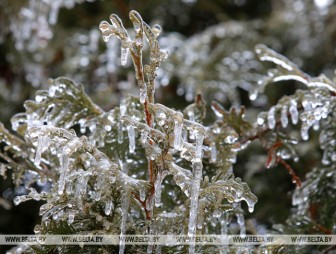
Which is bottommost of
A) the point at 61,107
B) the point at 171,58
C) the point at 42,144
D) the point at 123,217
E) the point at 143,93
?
the point at 123,217

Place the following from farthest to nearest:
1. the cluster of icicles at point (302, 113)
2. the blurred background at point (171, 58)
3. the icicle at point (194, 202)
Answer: the blurred background at point (171, 58), the cluster of icicles at point (302, 113), the icicle at point (194, 202)

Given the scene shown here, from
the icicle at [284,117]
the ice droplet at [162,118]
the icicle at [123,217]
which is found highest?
the icicle at [284,117]

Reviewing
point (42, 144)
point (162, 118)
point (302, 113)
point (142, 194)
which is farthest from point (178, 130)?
point (302, 113)

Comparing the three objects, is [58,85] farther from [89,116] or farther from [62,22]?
[62,22]

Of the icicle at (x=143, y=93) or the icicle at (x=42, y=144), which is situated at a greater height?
the icicle at (x=143, y=93)

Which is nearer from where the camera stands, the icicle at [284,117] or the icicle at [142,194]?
the icicle at [142,194]

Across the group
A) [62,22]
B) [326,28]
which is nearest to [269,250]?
[326,28]

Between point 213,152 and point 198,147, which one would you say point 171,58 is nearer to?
point 213,152

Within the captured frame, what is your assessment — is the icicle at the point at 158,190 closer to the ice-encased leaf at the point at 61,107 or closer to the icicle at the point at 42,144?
the icicle at the point at 42,144

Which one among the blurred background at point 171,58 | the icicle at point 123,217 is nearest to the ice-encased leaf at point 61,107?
the icicle at point 123,217
